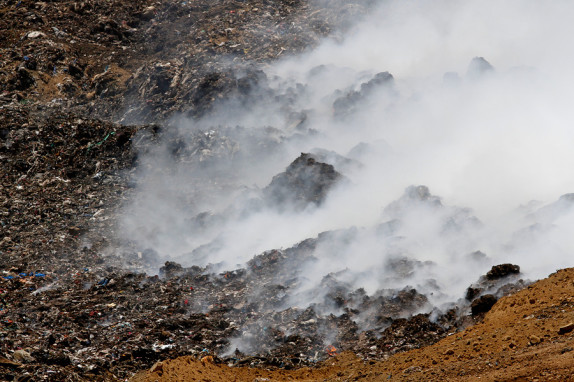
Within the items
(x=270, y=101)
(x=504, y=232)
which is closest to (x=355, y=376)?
(x=504, y=232)

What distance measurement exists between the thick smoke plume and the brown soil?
4.31 feet

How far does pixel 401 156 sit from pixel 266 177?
323cm

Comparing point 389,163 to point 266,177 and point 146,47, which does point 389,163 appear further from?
point 146,47

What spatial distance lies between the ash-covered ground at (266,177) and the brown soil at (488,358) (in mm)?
413

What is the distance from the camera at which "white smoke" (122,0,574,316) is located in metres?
9.76

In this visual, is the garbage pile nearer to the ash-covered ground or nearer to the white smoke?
the ash-covered ground

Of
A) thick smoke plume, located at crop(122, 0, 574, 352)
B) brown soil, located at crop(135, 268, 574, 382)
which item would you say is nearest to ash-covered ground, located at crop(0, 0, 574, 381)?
thick smoke plume, located at crop(122, 0, 574, 352)

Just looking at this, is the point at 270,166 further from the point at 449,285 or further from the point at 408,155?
the point at 449,285

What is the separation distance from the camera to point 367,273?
9.42 meters

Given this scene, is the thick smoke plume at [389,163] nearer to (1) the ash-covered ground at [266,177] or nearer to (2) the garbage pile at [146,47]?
(1) the ash-covered ground at [266,177]

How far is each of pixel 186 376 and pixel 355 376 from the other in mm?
2158

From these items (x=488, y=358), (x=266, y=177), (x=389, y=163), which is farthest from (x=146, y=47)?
(x=488, y=358)

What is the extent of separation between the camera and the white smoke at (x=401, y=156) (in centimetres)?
976

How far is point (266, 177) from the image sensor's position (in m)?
12.9
